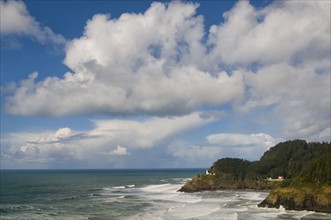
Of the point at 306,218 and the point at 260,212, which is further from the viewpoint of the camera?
the point at 260,212

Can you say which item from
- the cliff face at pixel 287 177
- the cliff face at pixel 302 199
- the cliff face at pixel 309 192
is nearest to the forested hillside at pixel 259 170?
the cliff face at pixel 287 177

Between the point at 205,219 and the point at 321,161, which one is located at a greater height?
the point at 321,161

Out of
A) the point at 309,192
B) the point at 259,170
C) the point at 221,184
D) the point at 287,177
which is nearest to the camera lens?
the point at 309,192

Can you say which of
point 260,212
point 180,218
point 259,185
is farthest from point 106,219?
point 259,185

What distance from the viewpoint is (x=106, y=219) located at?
283 feet

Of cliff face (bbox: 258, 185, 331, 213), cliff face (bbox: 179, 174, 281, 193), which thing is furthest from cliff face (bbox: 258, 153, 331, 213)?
cliff face (bbox: 179, 174, 281, 193)

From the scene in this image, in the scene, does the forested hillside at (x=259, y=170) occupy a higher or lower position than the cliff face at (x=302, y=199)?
higher

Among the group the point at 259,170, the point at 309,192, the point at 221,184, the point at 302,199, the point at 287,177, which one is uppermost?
the point at 259,170

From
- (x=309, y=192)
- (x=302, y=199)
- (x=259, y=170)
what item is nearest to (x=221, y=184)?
(x=259, y=170)

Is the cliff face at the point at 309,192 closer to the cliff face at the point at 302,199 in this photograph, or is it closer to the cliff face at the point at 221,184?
the cliff face at the point at 302,199

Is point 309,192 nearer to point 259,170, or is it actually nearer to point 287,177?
point 287,177

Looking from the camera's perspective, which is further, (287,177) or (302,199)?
(287,177)

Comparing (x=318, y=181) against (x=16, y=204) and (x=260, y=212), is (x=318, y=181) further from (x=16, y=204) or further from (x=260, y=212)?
(x=16, y=204)

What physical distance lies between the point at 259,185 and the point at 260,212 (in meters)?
63.8
